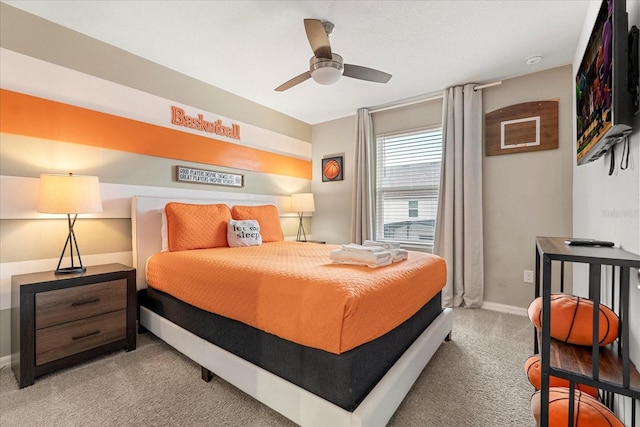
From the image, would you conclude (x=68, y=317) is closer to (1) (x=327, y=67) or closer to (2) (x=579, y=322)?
(1) (x=327, y=67)

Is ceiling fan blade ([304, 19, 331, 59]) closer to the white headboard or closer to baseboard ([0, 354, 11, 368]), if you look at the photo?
the white headboard

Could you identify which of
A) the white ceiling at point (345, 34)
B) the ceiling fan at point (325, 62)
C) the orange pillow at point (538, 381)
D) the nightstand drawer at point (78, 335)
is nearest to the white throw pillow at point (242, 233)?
the nightstand drawer at point (78, 335)

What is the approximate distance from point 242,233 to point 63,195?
1370mm

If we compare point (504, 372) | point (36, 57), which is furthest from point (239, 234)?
point (504, 372)

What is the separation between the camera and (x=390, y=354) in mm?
1538

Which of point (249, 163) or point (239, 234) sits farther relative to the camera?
point (249, 163)

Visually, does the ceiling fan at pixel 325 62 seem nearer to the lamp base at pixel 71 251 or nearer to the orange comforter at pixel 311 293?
the orange comforter at pixel 311 293

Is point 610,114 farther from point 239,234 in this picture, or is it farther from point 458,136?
point 239,234

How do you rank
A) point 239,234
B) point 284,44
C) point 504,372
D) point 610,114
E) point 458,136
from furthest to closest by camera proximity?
1. point 458,136
2. point 239,234
3. point 284,44
4. point 504,372
5. point 610,114

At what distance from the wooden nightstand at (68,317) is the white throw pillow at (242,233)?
2.83 feet

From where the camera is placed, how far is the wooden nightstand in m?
1.78

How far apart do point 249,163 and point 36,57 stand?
6.80ft

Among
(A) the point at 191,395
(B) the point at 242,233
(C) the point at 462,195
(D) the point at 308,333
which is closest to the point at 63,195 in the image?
(B) the point at 242,233

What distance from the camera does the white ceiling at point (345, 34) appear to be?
207 centimetres
